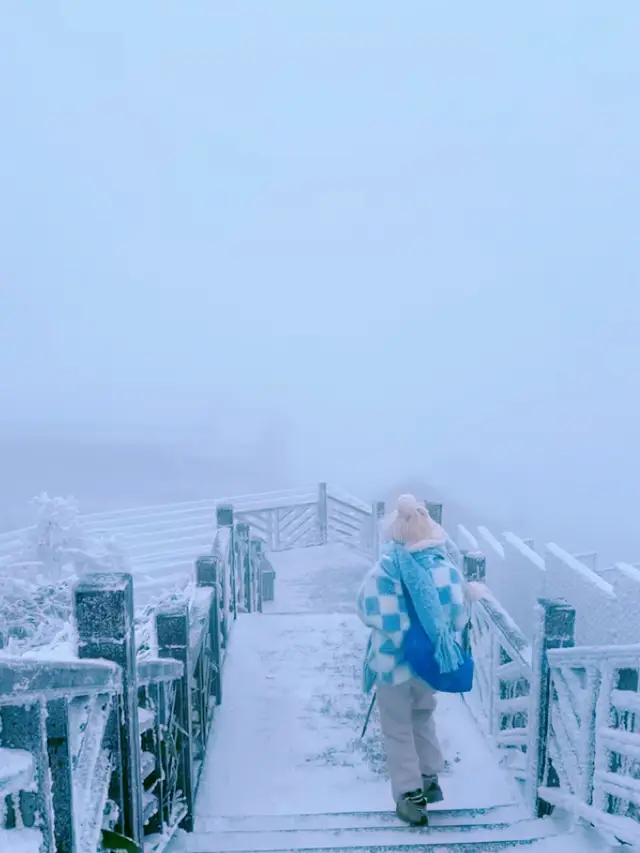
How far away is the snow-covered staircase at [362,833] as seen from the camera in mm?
2771

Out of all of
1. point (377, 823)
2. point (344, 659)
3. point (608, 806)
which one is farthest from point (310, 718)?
point (608, 806)

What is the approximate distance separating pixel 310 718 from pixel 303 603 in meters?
4.99

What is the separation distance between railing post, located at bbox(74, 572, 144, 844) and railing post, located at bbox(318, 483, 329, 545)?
1015 centimetres

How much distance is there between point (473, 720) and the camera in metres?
4.47

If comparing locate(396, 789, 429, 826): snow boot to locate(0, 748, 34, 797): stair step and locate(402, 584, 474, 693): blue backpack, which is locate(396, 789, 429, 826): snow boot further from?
locate(0, 748, 34, 797): stair step

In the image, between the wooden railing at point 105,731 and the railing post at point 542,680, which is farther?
the railing post at point 542,680

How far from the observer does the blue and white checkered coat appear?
2947 mm

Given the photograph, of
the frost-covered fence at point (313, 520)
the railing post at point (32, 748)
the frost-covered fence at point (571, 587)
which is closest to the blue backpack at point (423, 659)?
the frost-covered fence at point (571, 587)

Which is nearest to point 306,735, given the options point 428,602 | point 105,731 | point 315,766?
point 315,766

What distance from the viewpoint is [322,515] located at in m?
12.5

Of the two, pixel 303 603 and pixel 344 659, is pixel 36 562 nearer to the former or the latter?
pixel 303 603

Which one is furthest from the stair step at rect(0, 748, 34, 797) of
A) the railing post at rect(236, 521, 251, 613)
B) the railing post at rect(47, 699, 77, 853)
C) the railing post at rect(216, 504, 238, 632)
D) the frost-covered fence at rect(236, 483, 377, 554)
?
the frost-covered fence at rect(236, 483, 377, 554)

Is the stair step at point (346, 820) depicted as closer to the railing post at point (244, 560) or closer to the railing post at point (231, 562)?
the railing post at point (231, 562)

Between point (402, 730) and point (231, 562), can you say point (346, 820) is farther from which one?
point (231, 562)
